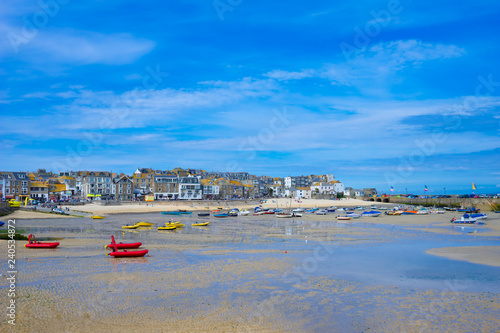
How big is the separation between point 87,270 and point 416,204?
363 feet

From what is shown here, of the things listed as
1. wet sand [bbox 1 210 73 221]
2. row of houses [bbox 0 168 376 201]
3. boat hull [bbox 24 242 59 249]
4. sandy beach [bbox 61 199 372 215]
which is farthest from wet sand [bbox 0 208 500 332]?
row of houses [bbox 0 168 376 201]

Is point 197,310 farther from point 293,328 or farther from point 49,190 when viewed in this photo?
point 49,190

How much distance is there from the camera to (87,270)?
20344 millimetres

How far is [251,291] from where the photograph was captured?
17.0 metres

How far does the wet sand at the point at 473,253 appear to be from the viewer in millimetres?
25422

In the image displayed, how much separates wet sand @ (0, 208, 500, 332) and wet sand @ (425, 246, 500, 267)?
0.48m

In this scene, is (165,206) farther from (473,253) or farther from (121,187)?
(473,253)

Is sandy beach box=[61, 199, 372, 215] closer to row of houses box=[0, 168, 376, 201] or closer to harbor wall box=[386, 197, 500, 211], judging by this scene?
row of houses box=[0, 168, 376, 201]

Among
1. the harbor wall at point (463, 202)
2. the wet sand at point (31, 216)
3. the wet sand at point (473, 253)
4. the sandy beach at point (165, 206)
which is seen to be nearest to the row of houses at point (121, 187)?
the sandy beach at point (165, 206)

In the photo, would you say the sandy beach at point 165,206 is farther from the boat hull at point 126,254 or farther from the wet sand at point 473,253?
the wet sand at point 473,253

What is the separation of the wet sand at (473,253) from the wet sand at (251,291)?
48 centimetres

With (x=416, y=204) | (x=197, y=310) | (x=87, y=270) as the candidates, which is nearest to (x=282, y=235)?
(x=87, y=270)

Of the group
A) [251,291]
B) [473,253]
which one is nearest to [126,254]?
[251,291]

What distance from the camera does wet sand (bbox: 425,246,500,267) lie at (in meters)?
25.4
